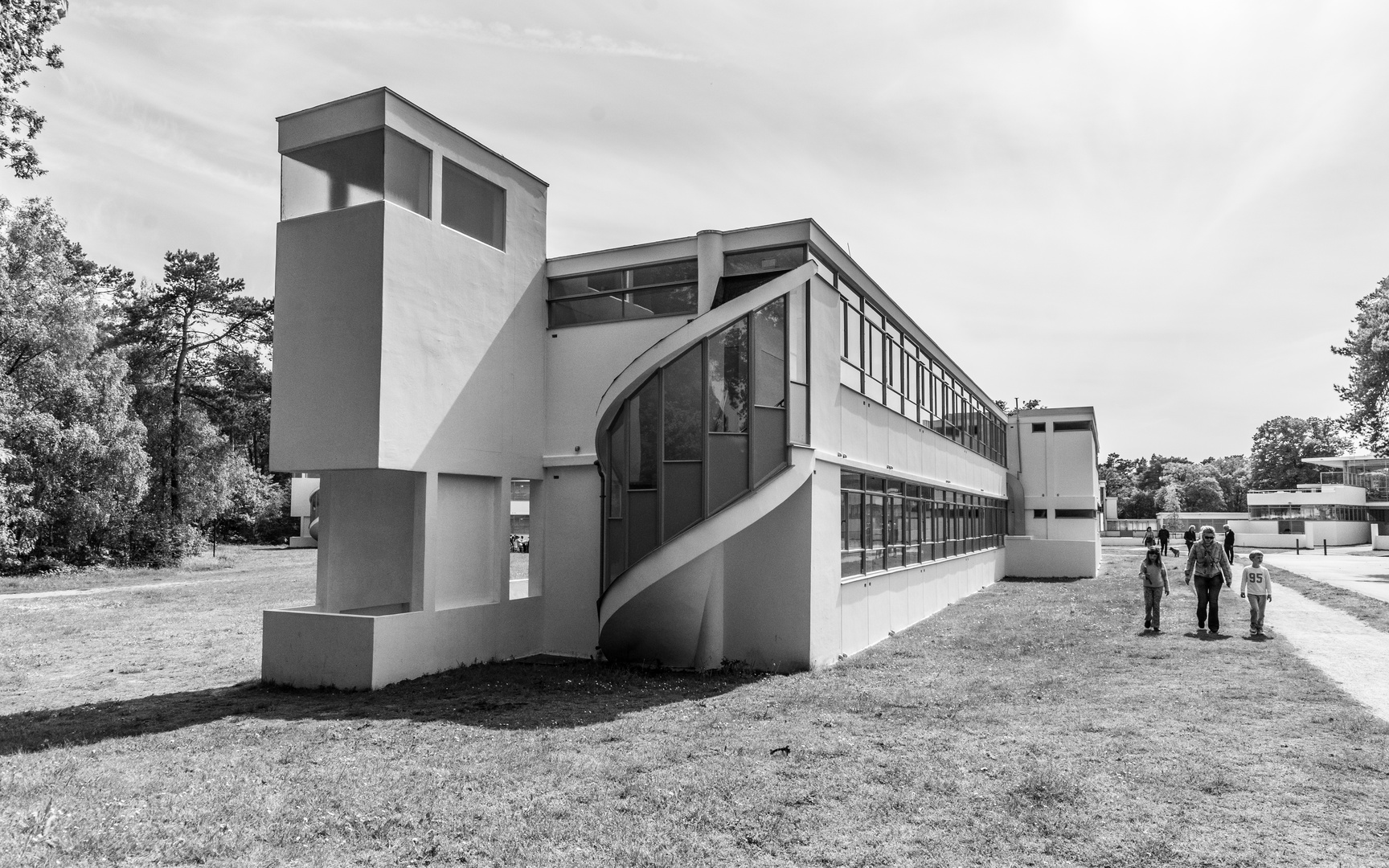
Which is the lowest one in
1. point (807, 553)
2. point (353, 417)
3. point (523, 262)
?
point (807, 553)

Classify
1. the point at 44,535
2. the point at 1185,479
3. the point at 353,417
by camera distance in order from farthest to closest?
the point at 1185,479, the point at 44,535, the point at 353,417

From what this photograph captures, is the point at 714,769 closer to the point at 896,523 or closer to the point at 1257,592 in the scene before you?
the point at 896,523

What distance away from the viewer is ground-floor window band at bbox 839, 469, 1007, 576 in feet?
49.8

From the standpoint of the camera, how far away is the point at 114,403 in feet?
110

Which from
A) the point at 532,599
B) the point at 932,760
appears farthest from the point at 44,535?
the point at 932,760

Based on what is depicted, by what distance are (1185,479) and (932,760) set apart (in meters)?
124

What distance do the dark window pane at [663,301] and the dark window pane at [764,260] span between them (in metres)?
0.72

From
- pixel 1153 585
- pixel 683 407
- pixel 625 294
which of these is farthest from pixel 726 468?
pixel 1153 585

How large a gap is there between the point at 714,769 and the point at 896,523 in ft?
37.3

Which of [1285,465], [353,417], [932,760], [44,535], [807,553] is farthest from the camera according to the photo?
[1285,465]

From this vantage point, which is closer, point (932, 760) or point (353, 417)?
point (932, 760)

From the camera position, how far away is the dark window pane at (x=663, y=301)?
1462 cm

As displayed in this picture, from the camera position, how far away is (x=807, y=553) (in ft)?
42.7

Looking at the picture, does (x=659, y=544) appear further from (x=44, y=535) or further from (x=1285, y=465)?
(x=1285, y=465)
